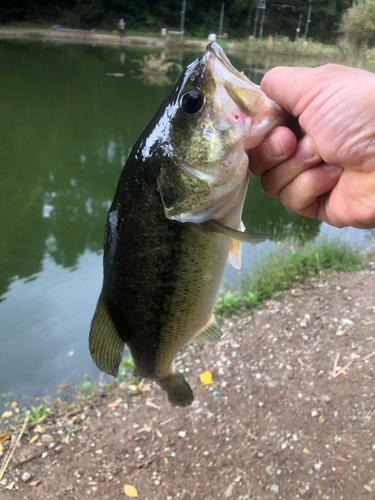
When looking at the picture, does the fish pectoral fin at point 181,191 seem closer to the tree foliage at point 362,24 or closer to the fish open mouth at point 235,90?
the fish open mouth at point 235,90

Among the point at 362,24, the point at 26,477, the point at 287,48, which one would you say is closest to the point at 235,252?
the point at 26,477

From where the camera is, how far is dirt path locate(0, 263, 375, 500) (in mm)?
2654

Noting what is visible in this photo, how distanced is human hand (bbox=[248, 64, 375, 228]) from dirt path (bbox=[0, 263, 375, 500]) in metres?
1.97

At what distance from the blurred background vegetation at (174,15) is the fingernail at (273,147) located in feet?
141

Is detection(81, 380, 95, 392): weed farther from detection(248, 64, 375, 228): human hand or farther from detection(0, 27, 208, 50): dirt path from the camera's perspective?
detection(0, 27, 208, 50): dirt path

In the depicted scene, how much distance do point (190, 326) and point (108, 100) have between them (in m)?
17.2

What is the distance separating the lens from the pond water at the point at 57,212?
4492 millimetres

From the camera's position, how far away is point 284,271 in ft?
15.0

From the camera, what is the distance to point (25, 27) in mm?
37312

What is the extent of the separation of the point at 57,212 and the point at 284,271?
565cm

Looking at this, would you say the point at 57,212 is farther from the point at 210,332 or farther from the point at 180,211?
the point at 180,211

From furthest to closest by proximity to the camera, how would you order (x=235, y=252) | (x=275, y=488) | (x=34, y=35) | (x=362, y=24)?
(x=34, y=35) < (x=362, y=24) < (x=275, y=488) < (x=235, y=252)

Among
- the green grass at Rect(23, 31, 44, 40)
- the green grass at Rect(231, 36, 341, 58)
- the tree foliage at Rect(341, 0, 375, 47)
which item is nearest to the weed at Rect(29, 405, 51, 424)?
the tree foliage at Rect(341, 0, 375, 47)

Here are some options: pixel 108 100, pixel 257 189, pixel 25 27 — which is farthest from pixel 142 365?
pixel 25 27
